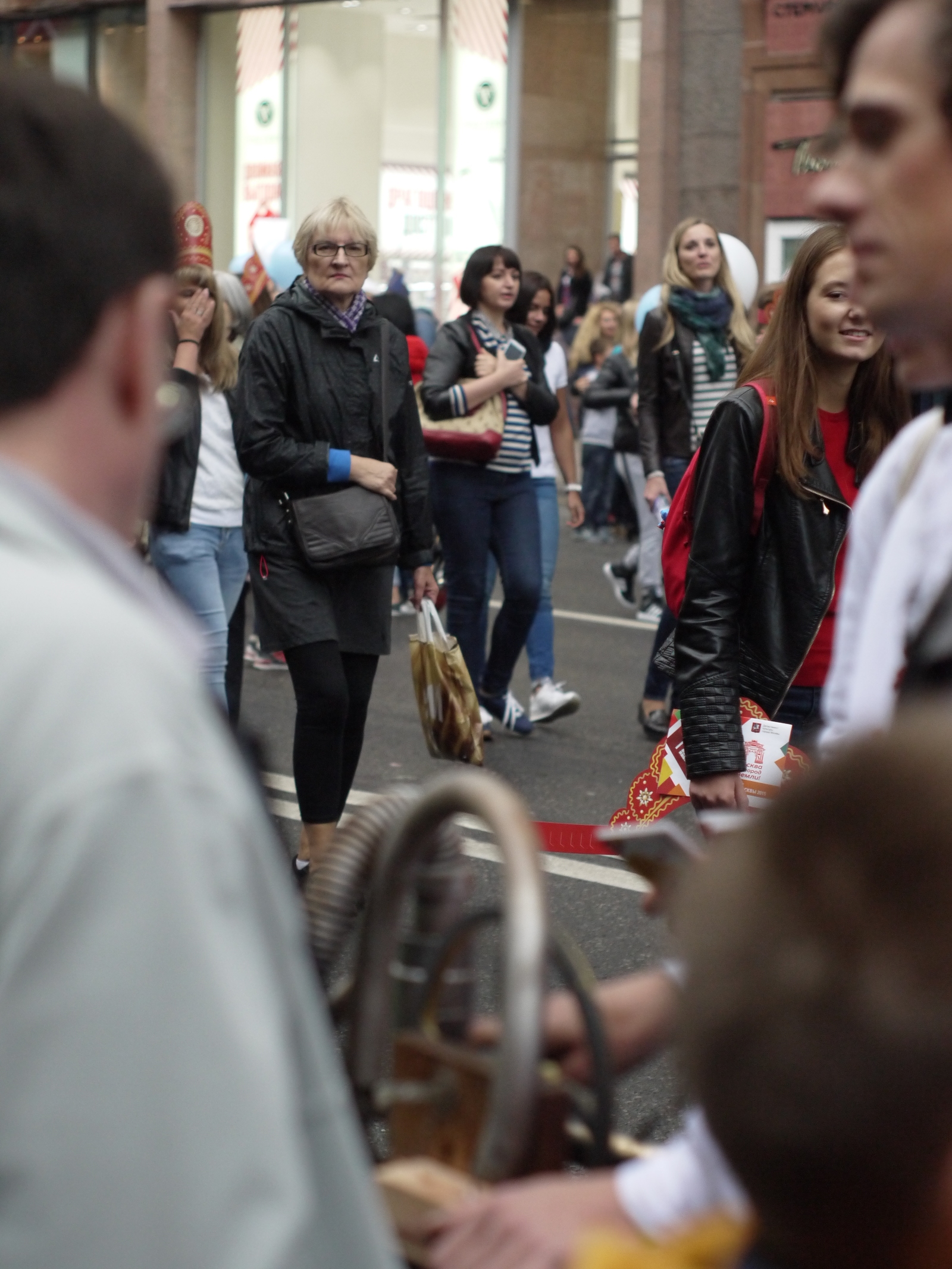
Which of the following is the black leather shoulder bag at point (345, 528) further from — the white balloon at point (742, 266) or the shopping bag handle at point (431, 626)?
the white balloon at point (742, 266)

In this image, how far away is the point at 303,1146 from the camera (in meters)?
1.14

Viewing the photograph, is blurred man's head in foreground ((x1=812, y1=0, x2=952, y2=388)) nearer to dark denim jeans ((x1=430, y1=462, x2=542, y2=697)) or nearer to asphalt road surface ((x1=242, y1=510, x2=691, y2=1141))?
asphalt road surface ((x1=242, y1=510, x2=691, y2=1141))

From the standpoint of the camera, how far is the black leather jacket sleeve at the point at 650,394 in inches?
307

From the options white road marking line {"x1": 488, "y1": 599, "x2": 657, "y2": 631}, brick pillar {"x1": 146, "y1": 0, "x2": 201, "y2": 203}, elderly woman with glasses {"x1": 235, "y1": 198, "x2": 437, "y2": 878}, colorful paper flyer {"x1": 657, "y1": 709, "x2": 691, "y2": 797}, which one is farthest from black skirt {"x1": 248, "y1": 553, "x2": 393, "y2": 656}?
brick pillar {"x1": 146, "y1": 0, "x2": 201, "y2": 203}

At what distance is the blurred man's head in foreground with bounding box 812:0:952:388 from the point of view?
1.57 m

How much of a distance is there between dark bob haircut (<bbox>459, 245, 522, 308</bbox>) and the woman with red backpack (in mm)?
3923

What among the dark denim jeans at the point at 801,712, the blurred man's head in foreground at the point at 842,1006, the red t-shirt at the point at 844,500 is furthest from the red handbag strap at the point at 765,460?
the blurred man's head in foreground at the point at 842,1006

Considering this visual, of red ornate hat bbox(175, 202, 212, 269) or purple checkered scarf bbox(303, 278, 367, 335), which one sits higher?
red ornate hat bbox(175, 202, 212, 269)

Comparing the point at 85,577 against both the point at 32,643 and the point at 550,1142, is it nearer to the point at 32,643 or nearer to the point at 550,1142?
the point at 32,643

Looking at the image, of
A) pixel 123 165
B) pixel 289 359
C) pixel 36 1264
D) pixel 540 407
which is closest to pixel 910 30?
pixel 123 165

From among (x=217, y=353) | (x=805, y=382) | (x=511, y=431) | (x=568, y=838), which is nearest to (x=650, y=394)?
(x=511, y=431)

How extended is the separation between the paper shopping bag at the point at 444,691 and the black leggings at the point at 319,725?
2.16 feet

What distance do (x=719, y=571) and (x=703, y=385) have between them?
442cm

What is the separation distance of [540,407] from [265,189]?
1638 centimetres
